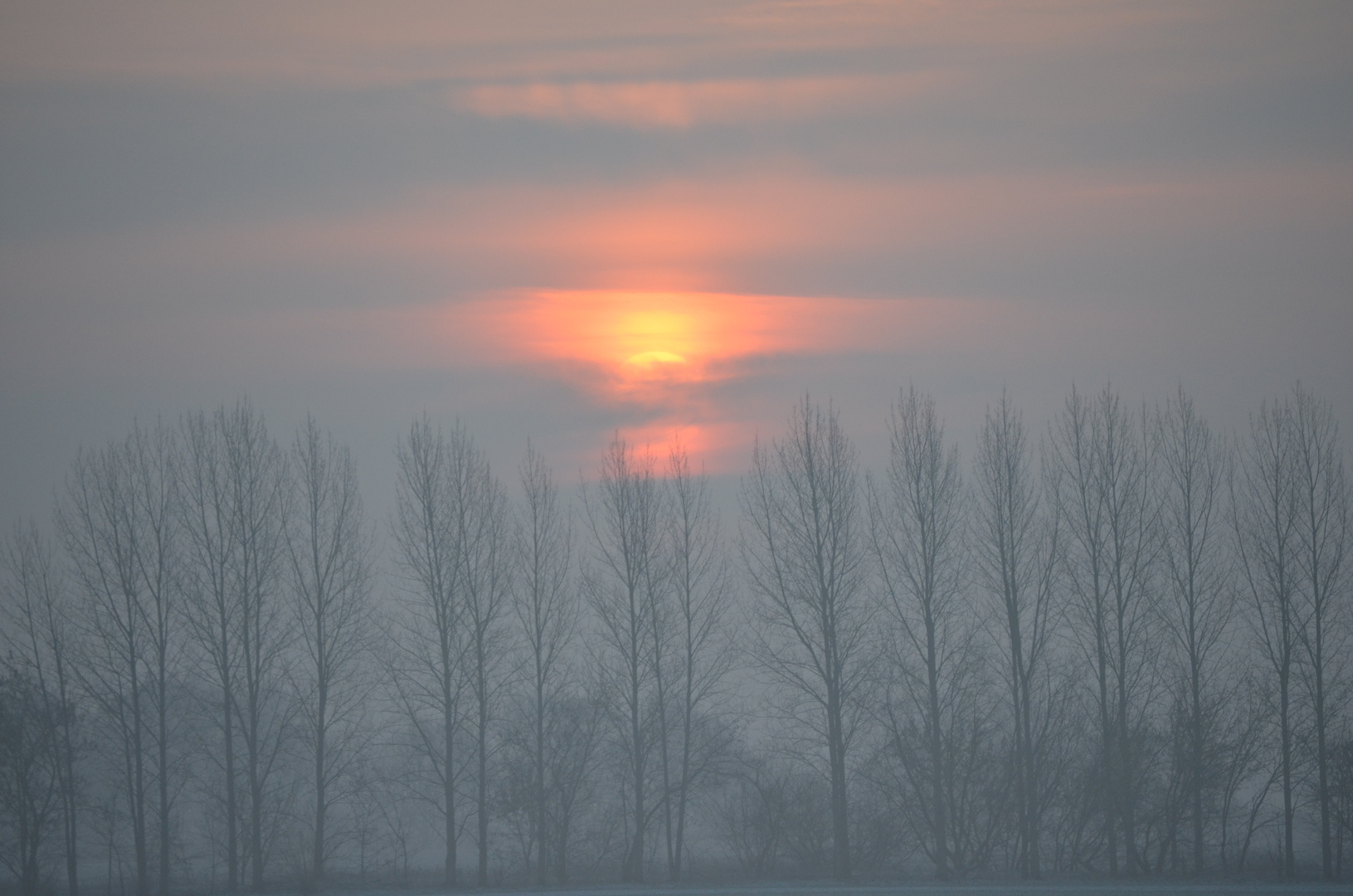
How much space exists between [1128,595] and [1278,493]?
18.7ft

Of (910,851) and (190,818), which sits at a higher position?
(910,851)

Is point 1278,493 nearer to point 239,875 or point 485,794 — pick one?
point 485,794

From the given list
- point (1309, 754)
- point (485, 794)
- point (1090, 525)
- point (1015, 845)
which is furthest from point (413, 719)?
point (1309, 754)

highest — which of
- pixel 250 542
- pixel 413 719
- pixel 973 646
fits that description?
pixel 250 542

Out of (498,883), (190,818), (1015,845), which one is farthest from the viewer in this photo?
(190,818)

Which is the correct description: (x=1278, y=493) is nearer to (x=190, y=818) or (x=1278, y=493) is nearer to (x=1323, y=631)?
(x=1323, y=631)

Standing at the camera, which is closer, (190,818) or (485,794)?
(485,794)

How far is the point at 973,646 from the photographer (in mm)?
30812

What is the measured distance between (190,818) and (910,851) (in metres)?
44.2

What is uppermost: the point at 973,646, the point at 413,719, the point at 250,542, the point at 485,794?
the point at 250,542

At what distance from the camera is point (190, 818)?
57.6m

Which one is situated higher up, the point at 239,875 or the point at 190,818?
the point at 239,875

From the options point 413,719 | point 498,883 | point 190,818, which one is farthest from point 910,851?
point 190,818

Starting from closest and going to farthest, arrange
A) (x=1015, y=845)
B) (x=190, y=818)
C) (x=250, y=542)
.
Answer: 1. (x=1015, y=845)
2. (x=250, y=542)
3. (x=190, y=818)
